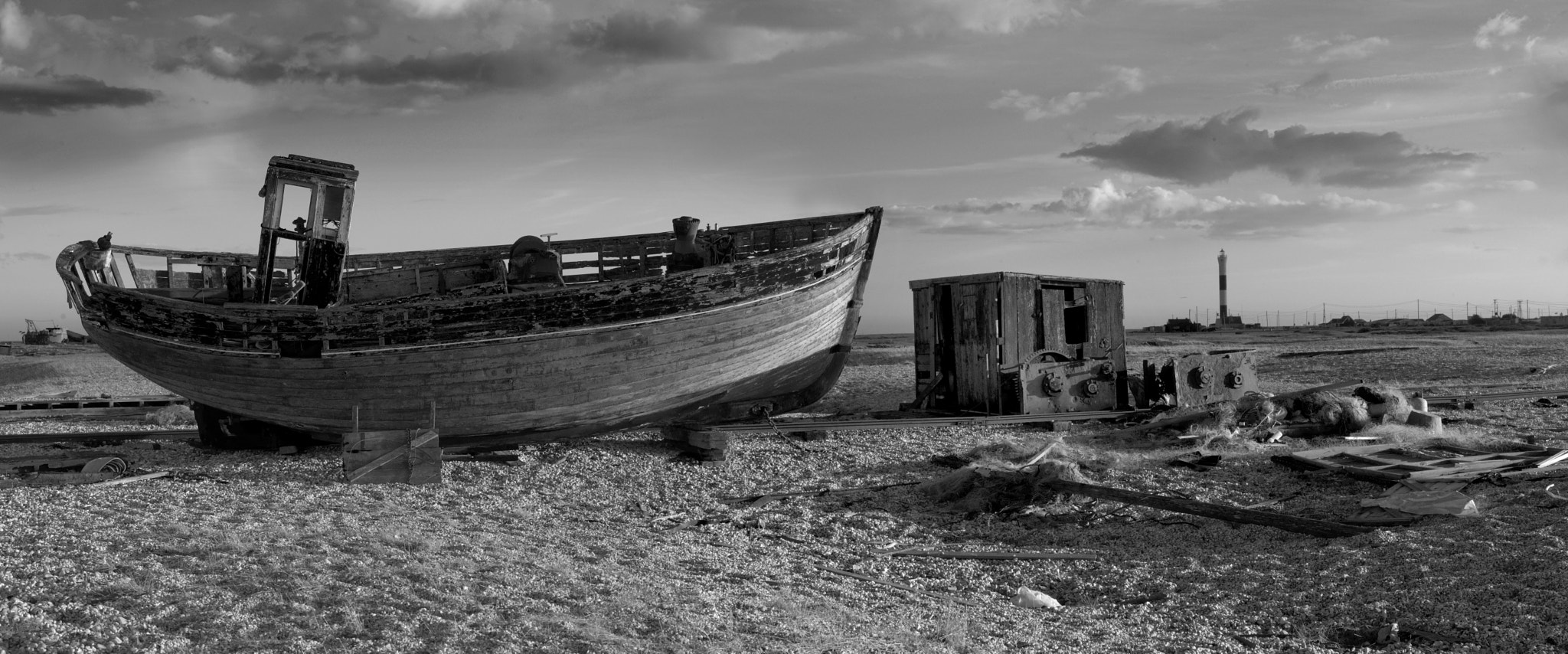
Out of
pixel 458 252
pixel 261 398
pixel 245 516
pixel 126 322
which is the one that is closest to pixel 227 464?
pixel 261 398

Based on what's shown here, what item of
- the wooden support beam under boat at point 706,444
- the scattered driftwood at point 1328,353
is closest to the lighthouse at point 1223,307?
the scattered driftwood at point 1328,353

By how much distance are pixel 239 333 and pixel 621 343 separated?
4.26 meters

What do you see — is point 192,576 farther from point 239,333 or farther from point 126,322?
point 126,322

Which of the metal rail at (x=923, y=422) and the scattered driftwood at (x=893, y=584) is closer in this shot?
the scattered driftwood at (x=893, y=584)

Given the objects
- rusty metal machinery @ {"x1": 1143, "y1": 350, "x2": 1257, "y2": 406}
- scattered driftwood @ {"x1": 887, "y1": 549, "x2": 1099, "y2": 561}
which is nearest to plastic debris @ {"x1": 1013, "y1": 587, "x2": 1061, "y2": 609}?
scattered driftwood @ {"x1": 887, "y1": 549, "x2": 1099, "y2": 561}

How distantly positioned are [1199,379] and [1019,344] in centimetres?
278

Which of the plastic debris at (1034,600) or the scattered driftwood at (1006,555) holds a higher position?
the scattered driftwood at (1006,555)

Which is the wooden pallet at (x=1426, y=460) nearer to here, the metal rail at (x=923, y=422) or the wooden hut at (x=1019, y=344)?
the metal rail at (x=923, y=422)

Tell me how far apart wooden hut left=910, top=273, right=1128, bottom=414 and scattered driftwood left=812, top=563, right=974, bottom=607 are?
7605mm

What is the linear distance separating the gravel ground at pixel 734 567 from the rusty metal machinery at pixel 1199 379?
4082 millimetres

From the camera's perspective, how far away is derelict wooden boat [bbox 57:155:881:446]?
36.9 feet

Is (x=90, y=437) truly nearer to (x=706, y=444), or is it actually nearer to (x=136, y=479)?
(x=136, y=479)

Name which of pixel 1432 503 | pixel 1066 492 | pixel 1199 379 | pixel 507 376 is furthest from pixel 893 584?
pixel 1199 379

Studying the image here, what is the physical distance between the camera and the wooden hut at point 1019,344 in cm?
1398
